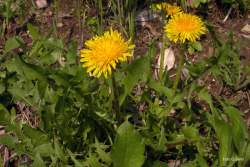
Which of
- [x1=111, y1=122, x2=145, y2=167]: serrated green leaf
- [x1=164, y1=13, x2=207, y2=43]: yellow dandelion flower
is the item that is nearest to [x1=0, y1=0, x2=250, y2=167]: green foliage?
[x1=111, y1=122, x2=145, y2=167]: serrated green leaf

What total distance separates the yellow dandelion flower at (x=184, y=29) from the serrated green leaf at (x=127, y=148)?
45cm

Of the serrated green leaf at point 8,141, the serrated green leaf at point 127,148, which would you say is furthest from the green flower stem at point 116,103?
the serrated green leaf at point 8,141

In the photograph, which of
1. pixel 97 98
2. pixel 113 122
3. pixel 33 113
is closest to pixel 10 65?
pixel 33 113

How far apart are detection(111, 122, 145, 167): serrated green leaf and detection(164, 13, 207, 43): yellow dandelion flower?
45 centimetres

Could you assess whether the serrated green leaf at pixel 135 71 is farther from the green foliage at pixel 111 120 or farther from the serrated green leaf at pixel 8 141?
the serrated green leaf at pixel 8 141

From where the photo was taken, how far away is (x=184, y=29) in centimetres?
177

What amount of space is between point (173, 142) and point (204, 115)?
0.64 feet

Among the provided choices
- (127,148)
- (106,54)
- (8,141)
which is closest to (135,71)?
(106,54)

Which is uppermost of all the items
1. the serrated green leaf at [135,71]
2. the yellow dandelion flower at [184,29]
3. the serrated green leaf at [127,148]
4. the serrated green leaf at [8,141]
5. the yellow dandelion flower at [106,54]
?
the yellow dandelion flower at [184,29]

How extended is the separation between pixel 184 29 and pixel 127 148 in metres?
0.54

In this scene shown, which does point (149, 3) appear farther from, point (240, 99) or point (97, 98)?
point (97, 98)

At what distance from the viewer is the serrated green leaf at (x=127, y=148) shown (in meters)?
1.47

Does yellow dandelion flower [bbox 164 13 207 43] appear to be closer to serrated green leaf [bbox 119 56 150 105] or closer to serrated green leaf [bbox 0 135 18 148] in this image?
serrated green leaf [bbox 119 56 150 105]

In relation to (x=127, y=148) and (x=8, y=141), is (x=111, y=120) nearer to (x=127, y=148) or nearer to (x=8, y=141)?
(x=127, y=148)
